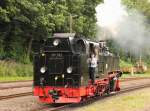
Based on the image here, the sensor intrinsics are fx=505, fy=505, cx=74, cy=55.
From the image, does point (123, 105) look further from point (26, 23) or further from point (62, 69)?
point (26, 23)

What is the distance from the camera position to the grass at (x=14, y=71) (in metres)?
41.0

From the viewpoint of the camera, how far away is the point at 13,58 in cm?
4766

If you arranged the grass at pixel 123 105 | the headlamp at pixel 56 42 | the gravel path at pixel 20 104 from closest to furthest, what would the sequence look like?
the grass at pixel 123 105 → the gravel path at pixel 20 104 → the headlamp at pixel 56 42

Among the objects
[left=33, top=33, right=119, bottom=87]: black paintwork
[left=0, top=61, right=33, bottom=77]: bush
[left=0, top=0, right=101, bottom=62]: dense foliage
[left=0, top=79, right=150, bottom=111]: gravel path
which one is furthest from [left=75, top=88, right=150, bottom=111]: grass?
[left=0, top=0, right=101, bottom=62]: dense foliage

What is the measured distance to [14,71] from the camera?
42.7 m

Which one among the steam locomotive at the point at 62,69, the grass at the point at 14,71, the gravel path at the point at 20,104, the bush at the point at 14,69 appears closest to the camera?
the gravel path at the point at 20,104

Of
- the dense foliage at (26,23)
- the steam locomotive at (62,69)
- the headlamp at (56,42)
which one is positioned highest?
the dense foliage at (26,23)

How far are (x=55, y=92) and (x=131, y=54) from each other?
174 feet

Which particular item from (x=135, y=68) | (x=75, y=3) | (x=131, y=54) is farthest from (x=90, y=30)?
(x=131, y=54)

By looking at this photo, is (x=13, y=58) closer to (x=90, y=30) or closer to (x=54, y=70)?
(x=90, y=30)

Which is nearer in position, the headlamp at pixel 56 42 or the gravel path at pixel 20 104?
the gravel path at pixel 20 104

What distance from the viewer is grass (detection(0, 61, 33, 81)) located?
134 ft

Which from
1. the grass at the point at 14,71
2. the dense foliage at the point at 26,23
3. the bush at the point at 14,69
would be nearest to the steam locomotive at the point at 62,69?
the grass at the point at 14,71

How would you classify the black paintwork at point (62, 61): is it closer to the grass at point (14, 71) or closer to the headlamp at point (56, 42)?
the headlamp at point (56, 42)
